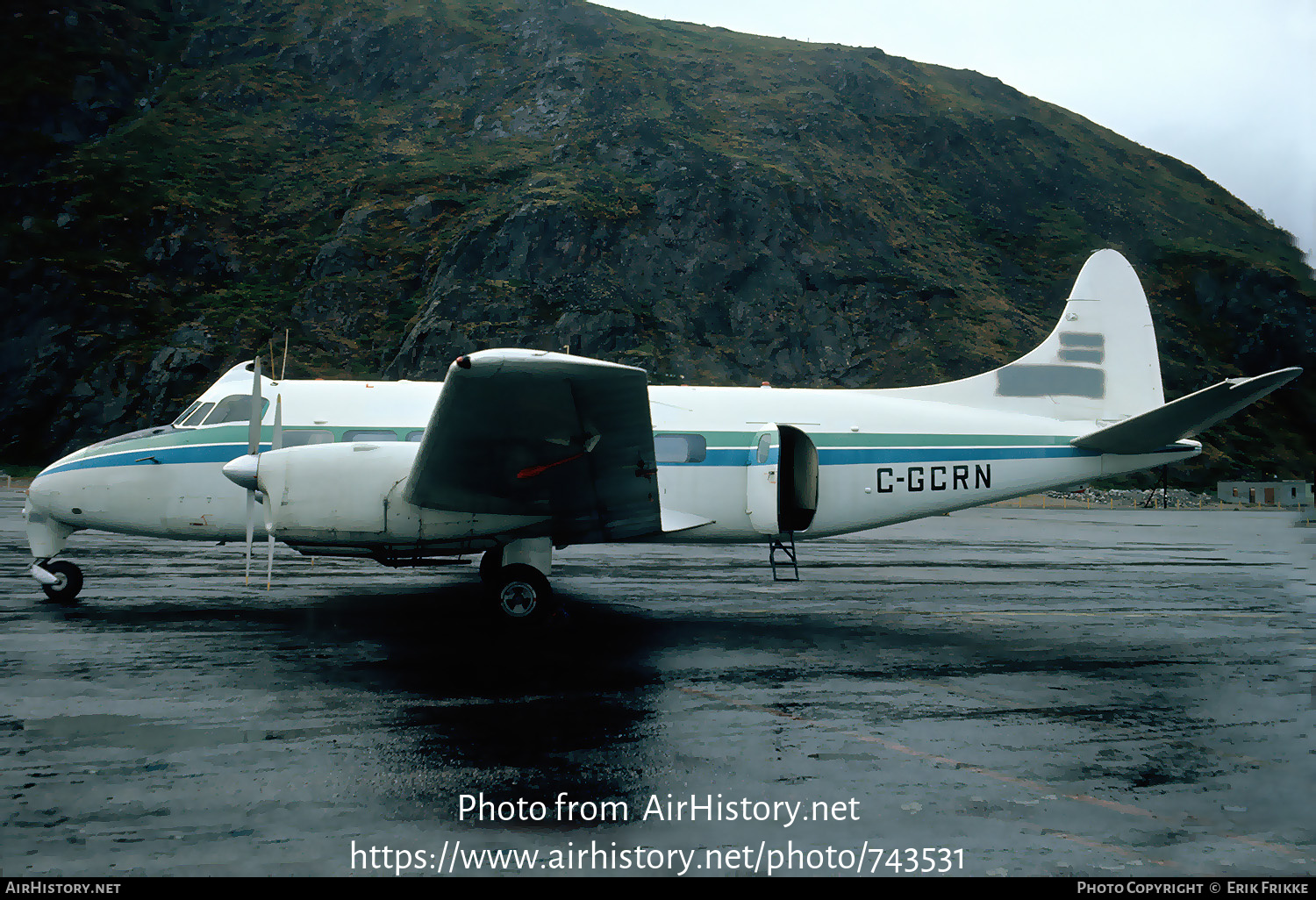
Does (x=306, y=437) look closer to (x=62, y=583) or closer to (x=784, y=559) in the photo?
(x=62, y=583)

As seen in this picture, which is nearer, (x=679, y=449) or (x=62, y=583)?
(x=62, y=583)

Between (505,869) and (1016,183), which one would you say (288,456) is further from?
(1016,183)

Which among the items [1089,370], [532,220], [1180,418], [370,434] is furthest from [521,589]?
[532,220]

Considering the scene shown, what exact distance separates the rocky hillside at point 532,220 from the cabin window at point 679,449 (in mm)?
48109

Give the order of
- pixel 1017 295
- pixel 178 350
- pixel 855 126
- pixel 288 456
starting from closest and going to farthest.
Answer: pixel 288 456 → pixel 178 350 → pixel 1017 295 → pixel 855 126

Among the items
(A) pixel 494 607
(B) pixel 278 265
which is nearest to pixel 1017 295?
(B) pixel 278 265

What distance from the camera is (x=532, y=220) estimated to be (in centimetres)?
6450

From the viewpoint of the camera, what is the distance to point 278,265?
66812mm

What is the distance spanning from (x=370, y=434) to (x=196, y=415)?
2.39m

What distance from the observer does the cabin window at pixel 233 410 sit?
10.2m

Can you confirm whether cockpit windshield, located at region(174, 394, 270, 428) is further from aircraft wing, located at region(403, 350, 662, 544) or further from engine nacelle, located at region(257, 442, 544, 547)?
aircraft wing, located at region(403, 350, 662, 544)

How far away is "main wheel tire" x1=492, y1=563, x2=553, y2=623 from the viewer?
28.5ft

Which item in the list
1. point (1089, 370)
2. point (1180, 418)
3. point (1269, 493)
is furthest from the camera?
point (1269, 493)

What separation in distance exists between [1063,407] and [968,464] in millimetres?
2330
